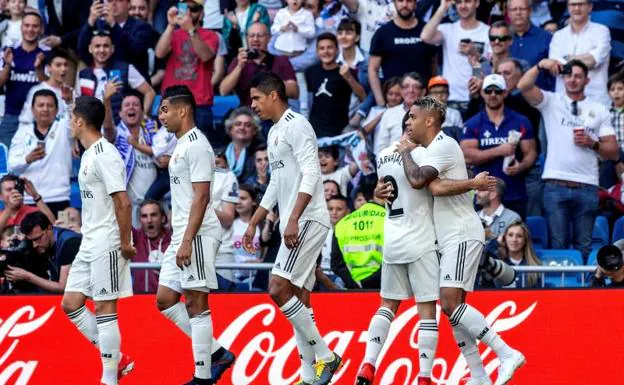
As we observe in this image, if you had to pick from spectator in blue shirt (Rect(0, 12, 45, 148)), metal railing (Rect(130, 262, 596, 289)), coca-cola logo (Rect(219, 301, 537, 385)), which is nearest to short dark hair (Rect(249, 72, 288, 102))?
metal railing (Rect(130, 262, 596, 289))

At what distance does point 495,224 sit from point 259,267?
2.93 m

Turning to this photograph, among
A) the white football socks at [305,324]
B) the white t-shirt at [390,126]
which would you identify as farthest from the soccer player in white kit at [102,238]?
the white t-shirt at [390,126]

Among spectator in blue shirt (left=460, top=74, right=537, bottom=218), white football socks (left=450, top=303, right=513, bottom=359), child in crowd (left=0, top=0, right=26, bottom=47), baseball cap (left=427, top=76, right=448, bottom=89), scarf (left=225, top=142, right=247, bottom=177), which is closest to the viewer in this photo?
white football socks (left=450, top=303, right=513, bottom=359)

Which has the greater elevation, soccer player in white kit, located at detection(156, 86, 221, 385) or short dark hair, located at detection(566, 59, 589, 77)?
short dark hair, located at detection(566, 59, 589, 77)

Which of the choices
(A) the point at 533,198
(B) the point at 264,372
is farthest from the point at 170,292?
(A) the point at 533,198

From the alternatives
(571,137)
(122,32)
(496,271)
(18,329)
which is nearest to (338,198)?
(496,271)

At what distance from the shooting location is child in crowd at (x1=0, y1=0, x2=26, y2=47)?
18.7m

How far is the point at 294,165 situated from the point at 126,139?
224 inches

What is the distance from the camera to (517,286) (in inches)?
552

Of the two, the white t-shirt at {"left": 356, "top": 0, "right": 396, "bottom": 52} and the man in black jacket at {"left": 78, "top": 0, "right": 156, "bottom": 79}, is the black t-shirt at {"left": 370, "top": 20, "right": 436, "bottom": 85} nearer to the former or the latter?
the white t-shirt at {"left": 356, "top": 0, "right": 396, "bottom": 52}

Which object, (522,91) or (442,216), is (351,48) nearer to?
(522,91)

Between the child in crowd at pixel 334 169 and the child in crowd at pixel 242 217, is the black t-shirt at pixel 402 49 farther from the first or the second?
the child in crowd at pixel 242 217

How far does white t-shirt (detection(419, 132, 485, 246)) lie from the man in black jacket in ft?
23.5

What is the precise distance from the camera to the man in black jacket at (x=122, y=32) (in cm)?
1811
